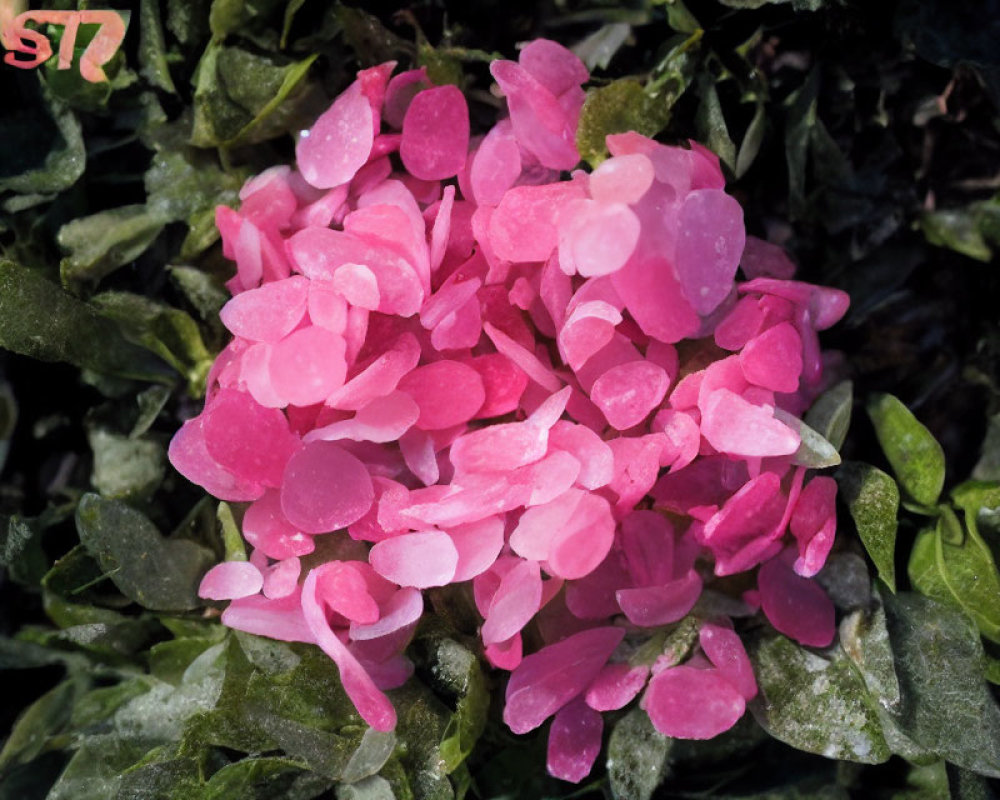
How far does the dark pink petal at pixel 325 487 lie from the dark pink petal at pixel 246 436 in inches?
0.6

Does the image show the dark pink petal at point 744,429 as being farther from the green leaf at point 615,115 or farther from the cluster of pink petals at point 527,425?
the green leaf at point 615,115

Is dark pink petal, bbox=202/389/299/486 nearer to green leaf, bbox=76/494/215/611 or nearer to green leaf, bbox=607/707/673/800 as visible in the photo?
green leaf, bbox=76/494/215/611

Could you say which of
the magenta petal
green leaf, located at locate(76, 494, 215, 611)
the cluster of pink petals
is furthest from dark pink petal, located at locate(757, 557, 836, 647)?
green leaf, located at locate(76, 494, 215, 611)

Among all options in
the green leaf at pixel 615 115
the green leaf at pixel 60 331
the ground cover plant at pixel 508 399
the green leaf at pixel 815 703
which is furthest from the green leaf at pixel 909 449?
the green leaf at pixel 60 331

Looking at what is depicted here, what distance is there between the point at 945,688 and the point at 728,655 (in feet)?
0.37

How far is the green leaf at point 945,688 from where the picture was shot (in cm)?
51

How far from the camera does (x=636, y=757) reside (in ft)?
1.78

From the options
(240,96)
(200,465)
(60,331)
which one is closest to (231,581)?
(200,465)

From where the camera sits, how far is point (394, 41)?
0.60 meters

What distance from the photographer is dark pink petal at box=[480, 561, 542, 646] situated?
0.50 meters

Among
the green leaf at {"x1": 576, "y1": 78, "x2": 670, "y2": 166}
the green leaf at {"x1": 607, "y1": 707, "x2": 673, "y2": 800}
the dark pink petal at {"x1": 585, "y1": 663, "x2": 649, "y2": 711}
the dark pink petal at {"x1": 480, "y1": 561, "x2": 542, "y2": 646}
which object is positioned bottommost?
the green leaf at {"x1": 607, "y1": 707, "x2": 673, "y2": 800}

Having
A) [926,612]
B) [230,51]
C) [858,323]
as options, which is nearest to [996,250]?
[858,323]

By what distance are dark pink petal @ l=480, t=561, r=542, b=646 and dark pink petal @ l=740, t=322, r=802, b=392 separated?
0.15 m

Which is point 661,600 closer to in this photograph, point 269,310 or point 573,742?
point 573,742
